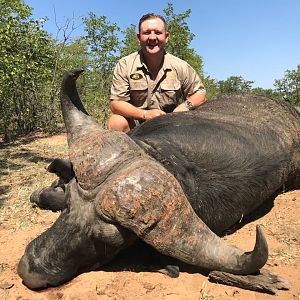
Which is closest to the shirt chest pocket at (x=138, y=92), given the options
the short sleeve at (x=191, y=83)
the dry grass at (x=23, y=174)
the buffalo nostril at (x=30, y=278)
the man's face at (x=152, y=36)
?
the man's face at (x=152, y=36)

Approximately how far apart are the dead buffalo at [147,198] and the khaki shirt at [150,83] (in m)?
1.91

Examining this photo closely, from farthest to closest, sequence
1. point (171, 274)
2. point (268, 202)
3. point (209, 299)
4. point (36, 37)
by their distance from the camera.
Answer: point (36, 37) < point (268, 202) < point (171, 274) < point (209, 299)

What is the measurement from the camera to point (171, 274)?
10.1ft

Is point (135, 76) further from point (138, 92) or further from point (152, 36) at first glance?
point (152, 36)

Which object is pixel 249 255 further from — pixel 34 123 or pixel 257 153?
pixel 34 123

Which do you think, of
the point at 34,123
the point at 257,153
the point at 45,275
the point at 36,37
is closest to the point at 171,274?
the point at 45,275

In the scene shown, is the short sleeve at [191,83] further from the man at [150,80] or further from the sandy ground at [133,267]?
the sandy ground at [133,267]

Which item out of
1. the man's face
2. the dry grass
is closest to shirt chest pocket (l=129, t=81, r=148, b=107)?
the man's face

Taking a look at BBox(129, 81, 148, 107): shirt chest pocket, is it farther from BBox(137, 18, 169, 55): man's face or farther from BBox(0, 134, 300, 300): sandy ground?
BBox(0, 134, 300, 300): sandy ground

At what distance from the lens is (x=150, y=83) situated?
18.5 ft

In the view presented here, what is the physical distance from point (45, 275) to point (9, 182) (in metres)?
3.86

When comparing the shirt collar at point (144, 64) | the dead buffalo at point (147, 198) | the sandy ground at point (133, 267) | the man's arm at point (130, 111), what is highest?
the shirt collar at point (144, 64)

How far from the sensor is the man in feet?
18.3

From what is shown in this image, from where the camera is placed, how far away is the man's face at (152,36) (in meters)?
5.57
